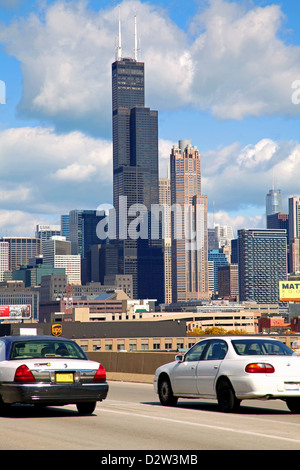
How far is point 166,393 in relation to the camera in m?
18.8

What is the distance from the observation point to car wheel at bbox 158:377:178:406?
1866cm

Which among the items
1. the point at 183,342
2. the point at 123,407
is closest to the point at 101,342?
the point at 183,342

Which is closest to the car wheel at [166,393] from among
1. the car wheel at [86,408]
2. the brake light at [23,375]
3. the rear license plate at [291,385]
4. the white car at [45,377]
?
the car wheel at [86,408]

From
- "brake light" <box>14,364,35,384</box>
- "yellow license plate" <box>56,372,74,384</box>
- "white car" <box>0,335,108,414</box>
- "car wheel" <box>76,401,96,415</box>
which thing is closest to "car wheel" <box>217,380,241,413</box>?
"white car" <box>0,335,108,414</box>

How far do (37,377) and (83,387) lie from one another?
884 mm

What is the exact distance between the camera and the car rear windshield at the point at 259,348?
1683 centimetres

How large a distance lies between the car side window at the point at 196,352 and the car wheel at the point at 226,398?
46.7 inches

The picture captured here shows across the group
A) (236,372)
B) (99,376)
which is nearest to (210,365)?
(236,372)

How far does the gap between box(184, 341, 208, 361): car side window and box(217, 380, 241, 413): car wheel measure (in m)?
1.19

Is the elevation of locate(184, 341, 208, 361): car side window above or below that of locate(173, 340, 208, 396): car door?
above

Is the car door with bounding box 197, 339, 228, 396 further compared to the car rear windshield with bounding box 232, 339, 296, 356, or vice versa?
the car door with bounding box 197, 339, 228, 396

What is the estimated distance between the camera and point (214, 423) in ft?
48.3

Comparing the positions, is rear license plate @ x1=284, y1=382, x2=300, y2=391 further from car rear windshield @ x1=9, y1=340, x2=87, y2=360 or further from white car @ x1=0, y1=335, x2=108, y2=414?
car rear windshield @ x1=9, y1=340, x2=87, y2=360
